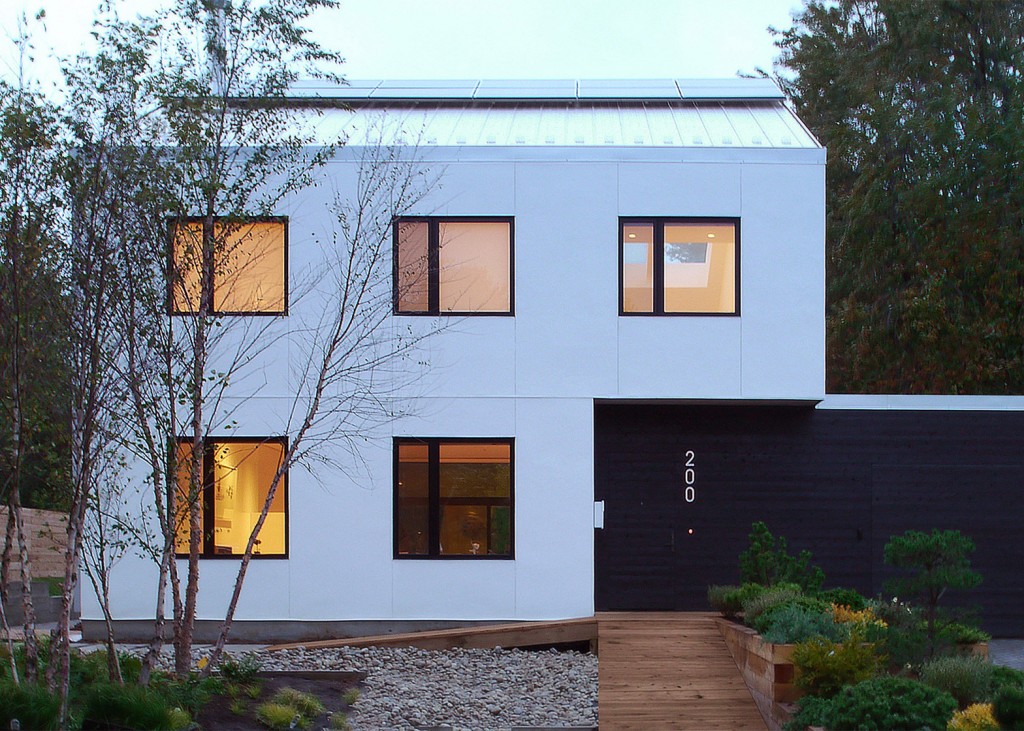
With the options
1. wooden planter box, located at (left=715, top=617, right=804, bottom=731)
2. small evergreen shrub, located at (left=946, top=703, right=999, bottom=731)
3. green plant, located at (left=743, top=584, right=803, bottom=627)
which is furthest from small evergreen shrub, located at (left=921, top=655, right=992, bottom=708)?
green plant, located at (left=743, top=584, right=803, bottom=627)

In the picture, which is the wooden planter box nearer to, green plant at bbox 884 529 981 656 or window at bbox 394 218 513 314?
green plant at bbox 884 529 981 656

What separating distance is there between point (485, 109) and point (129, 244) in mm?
7518

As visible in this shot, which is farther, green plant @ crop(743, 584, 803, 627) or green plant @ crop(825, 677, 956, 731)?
green plant @ crop(743, 584, 803, 627)

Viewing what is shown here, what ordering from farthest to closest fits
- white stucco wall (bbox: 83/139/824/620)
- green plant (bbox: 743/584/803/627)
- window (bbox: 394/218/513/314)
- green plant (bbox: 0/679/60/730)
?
window (bbox: 394/218/513/314), white stucco wall (bbox: 83/139/824/620), green plant (bbox: 743/584/803/627), green plant (bbox: 0/679/60/730)

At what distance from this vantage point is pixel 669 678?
9680 mm

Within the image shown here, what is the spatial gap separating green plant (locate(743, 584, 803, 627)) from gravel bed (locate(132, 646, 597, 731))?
1.60m

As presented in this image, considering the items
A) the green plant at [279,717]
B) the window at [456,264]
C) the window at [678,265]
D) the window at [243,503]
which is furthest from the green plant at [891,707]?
the window at [243,503]

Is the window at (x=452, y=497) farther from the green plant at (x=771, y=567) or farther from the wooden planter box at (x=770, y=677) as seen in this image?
the wooden planter box at (x=770, y=677)

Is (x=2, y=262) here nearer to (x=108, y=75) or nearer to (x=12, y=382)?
(x=12, y=382)

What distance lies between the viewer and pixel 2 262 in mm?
7383

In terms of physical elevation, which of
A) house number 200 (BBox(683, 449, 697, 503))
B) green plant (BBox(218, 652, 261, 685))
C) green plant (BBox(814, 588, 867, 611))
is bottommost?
green plant (BBox(218, 652, 261, 685))

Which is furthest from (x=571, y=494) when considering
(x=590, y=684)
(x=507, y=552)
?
(x=590, y=684)

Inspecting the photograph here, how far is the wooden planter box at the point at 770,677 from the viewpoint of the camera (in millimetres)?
8365

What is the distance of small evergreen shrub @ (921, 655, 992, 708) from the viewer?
7496 mm
